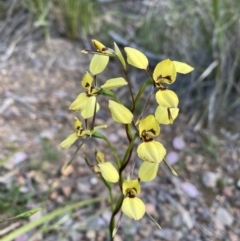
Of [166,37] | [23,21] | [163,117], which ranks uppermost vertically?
[163,117]

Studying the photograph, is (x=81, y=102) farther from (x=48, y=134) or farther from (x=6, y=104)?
(x=6, y=104)

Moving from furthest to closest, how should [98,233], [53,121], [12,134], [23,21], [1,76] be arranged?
[23,21] → [1,76] → [53,121] → [12,134] → [98,233]

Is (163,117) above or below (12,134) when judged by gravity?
above

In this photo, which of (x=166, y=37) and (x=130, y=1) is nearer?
(x=166, y=37)

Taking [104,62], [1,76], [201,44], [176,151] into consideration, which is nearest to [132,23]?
[201,44]

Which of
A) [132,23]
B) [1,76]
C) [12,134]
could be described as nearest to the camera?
[12,134]

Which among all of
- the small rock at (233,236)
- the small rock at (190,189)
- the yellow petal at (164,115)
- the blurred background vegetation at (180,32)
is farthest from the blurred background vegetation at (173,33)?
the yellow petal at (164,115)

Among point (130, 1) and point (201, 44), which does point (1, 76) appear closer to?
point (201, 44)
